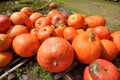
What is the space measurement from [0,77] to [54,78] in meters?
0.82

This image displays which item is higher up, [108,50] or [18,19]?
[18,19]

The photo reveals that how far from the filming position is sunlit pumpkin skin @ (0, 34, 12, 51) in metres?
2.88

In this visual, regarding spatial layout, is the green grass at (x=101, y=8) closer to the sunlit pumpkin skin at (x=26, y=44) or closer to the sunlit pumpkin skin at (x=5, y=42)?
the sunlit pumpkin skin at (x=26, y=44)

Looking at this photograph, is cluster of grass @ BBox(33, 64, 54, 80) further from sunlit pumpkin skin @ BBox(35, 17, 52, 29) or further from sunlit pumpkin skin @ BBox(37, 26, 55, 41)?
sunlit pumpkin skin @ BBox(35, 17, 52, 29)

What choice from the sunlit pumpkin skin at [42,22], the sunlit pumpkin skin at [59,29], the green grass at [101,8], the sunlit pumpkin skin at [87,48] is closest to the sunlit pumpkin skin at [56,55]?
the sunlit pumpkin skin at [87,48]

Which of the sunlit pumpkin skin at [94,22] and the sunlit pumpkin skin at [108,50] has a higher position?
the sunlit pumpkin skin at [94,22]

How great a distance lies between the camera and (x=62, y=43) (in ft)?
8.63

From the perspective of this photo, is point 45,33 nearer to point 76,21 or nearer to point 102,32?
point 76,21

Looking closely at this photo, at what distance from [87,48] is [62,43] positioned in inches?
14.0

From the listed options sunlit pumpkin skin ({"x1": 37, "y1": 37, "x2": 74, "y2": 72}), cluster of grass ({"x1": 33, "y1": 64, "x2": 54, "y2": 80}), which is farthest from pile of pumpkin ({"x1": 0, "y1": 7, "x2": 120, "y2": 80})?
cluster of grass ({"x1": 33, "y1": 64, "x2": 54, "y2": 80})

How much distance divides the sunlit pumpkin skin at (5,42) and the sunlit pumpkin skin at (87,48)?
1.03m

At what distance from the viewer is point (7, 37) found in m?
2.97

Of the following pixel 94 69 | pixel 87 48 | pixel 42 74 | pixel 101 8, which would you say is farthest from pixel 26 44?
pixel 101 8

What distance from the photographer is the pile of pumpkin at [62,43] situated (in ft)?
8.29
